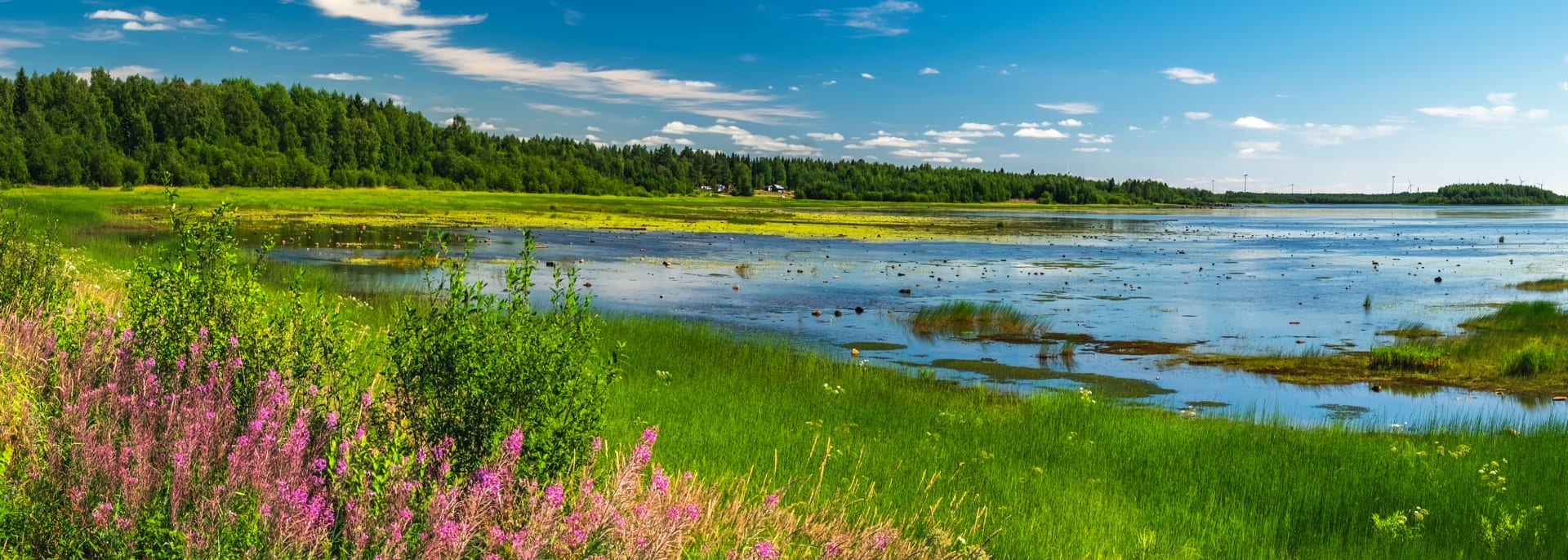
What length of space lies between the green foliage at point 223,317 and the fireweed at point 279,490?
0.59 ft

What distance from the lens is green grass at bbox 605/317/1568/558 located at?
27.6 ft

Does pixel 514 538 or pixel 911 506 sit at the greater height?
pixel 514 538

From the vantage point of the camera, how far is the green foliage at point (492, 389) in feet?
17.2

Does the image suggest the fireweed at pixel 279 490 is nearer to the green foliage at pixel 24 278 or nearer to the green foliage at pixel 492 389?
the green foliage at pixel 492 389

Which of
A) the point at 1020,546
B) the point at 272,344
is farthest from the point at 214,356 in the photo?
the point at 1020,546

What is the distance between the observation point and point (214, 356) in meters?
5.96

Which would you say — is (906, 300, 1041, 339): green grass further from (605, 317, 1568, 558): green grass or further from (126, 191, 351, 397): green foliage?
(126, 191, 351, 397): green foliage

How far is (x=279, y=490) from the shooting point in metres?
→ 4.26

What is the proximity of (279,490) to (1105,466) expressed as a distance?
339 inches

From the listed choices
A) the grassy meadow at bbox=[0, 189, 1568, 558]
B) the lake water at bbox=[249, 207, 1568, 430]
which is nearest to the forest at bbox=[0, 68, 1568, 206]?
the lake water at bbox=[249, 207, 1568, 430]

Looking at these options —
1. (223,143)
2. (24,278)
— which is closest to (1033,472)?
(24,278)

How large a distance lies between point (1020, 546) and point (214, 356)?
543 cm

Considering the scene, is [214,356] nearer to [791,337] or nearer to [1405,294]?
[791,337]

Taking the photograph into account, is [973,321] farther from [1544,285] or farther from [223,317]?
[1544,285]
